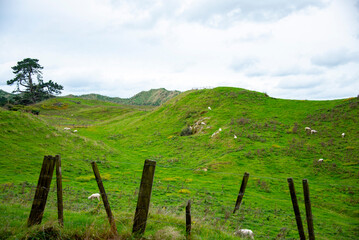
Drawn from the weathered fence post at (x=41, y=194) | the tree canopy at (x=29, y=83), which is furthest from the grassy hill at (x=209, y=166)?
the tree canopy at (x=29, y=83)

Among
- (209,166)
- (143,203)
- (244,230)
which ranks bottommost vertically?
(244,230)

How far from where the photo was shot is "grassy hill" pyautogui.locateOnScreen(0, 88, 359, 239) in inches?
348

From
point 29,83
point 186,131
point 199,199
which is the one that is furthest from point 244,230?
point 29,83

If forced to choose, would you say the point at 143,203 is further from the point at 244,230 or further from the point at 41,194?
the point at 244,230

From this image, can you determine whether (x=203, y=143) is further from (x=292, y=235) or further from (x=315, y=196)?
(x=292, y=235)

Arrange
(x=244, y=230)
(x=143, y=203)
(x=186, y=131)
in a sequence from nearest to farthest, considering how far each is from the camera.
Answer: (x=143, y=203), (x=244, y=230), (x=186, y=131)

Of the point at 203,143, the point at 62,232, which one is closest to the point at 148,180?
the point at 62,232

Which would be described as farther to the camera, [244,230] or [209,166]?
[209,166]

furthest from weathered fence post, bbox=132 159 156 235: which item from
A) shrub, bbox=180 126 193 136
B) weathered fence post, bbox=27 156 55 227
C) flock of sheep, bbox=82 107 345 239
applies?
shrub, bbox=180 126 193 136

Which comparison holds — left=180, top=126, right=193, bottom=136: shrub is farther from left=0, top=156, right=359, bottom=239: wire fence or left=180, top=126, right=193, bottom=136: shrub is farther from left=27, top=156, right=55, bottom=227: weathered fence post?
left=27, top=156, right=55, bottom=227: weathered fence post

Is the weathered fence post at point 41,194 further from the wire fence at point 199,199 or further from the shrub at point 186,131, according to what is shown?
the shrub at point 186,131

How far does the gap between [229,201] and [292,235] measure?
603cm

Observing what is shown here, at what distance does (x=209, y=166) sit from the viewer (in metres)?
27.9

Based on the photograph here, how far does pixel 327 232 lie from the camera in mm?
12352
